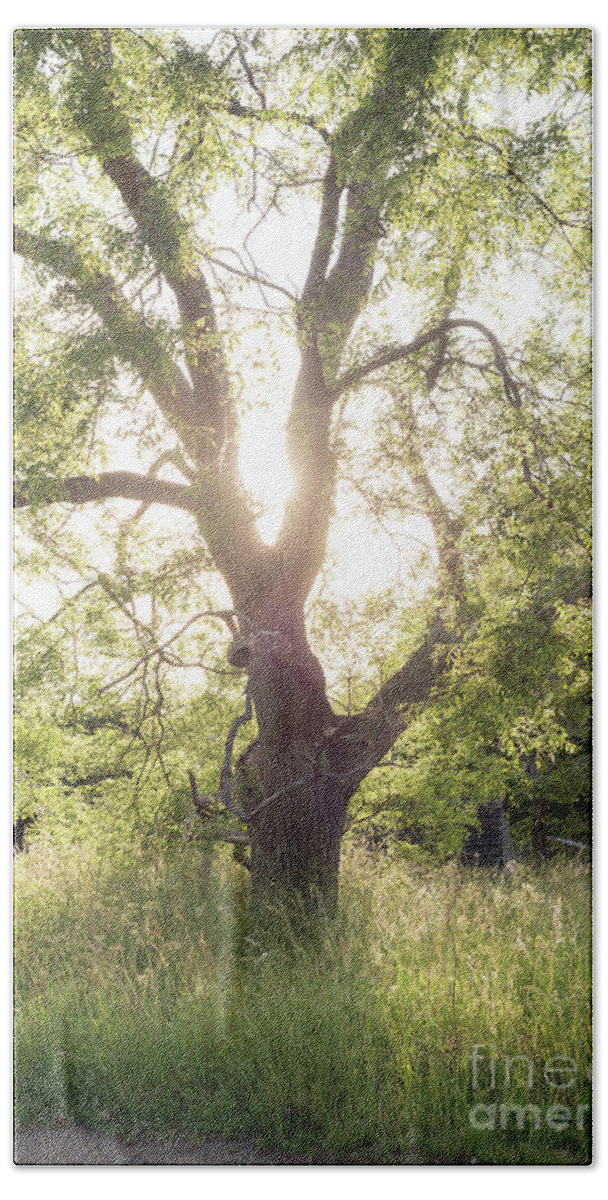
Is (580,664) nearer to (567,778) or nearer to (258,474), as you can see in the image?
(567,778)

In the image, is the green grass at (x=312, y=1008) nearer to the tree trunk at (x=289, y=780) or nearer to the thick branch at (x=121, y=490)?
the tree trunk at (x=289, y=780)

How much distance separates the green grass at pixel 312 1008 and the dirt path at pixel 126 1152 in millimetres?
52

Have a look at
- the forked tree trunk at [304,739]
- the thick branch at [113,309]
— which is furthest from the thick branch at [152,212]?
the forked tree trunk at [304,739]

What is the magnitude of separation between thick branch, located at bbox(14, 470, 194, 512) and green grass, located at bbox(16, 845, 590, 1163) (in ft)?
4.88

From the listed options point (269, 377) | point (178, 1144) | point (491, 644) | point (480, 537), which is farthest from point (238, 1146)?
point (269, 377)

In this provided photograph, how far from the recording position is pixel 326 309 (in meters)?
3.48

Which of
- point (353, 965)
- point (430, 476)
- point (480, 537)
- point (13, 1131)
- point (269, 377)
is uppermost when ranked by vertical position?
point (269, 377)

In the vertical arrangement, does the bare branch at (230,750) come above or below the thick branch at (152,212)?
below

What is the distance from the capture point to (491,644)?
3.49m

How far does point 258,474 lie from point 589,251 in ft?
5.58

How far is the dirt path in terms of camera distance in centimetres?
316

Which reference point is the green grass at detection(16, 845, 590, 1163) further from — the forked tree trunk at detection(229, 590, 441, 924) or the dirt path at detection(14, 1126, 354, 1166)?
the forked tree trunk at detection(229, 590, 441, 924)

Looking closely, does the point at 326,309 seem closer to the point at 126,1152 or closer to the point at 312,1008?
the point at 312,1008

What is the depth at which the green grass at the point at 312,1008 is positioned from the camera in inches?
123
